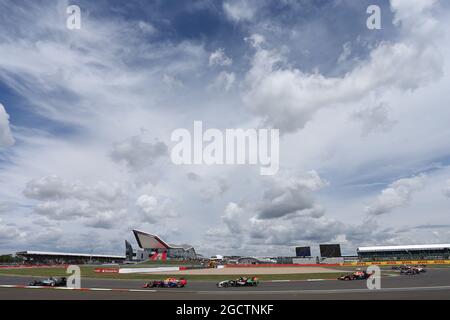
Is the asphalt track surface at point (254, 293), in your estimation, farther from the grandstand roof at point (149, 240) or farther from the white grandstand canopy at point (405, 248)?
the white grandstand canopy at point (405, 248)

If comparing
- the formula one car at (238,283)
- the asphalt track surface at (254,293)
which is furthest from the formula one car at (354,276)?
the formula one car at (238,283)

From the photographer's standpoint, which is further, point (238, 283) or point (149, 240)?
point (149, 240)

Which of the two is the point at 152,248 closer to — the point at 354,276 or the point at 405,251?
the point at 405,251

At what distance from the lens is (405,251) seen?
172625 millimetres

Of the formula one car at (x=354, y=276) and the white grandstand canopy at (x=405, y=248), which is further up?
the formula one car at (x=354, y=276)

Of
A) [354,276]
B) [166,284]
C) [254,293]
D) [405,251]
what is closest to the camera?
[254,293]

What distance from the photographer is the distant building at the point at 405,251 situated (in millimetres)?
161125

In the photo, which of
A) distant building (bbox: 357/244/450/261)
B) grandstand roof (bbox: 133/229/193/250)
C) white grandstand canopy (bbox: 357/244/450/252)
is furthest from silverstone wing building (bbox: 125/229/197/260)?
white grandstand canopy (bbox: 357/244/450/252)

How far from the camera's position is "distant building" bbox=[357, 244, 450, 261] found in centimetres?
16112

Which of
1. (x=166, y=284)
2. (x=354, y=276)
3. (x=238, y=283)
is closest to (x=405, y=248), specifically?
(x=354, y=276)
